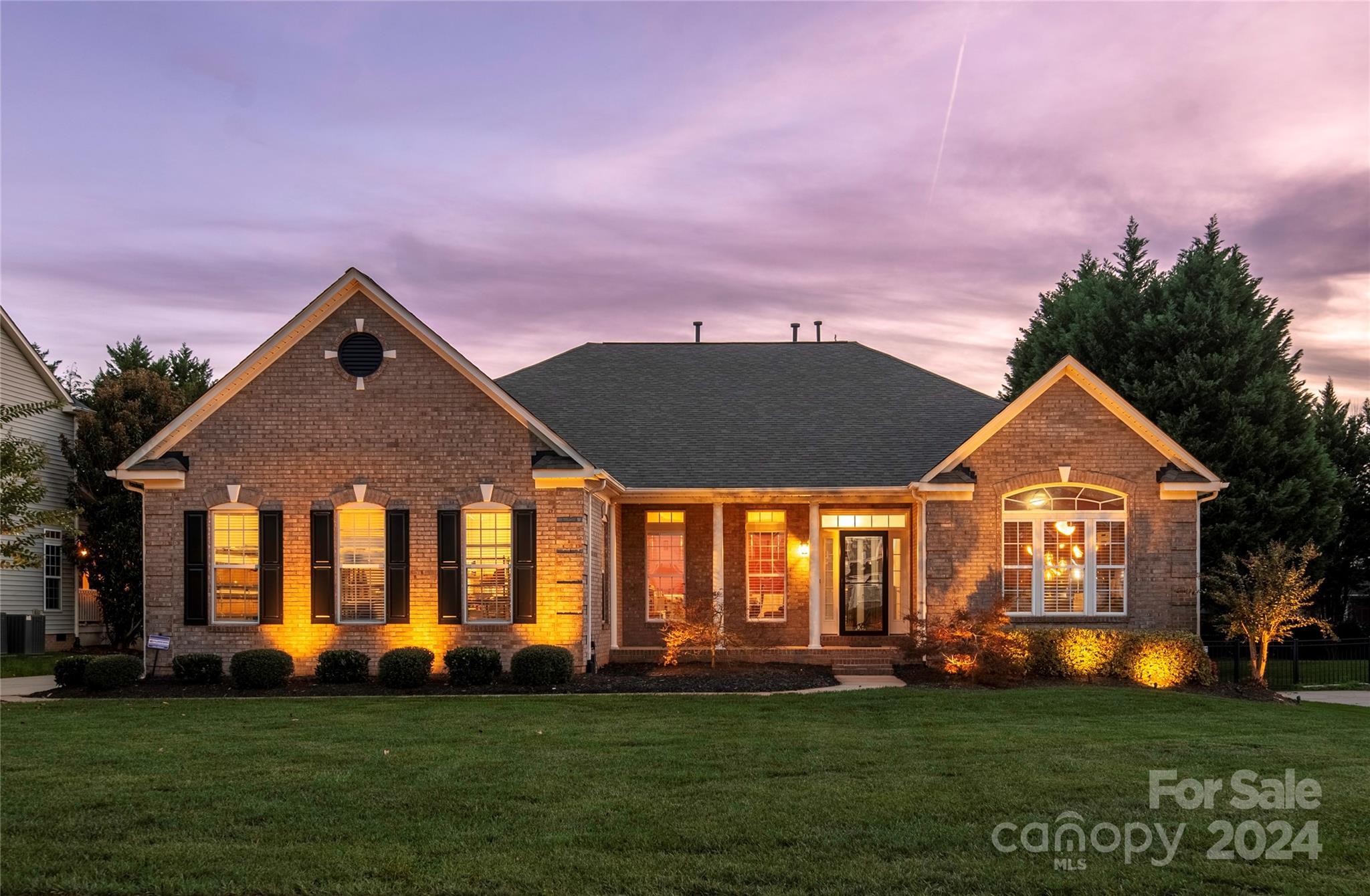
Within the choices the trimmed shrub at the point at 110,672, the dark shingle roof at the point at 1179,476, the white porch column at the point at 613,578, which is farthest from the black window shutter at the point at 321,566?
the dark shingle roof at the point at 1179,476

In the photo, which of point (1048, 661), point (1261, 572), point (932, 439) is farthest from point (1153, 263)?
point (1048, 661)

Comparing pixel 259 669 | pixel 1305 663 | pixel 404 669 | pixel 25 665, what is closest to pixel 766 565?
pixel 404 669

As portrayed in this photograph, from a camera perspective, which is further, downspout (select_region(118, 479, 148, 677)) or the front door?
the front door

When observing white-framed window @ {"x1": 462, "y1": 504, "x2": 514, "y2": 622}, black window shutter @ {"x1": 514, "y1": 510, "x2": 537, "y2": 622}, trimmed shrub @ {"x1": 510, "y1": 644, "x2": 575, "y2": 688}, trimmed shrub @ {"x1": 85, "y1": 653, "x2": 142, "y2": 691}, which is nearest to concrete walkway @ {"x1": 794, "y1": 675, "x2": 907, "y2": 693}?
trimmed shrub @ {"x1": 510, "y1": 644, "x2": 575, "y2": 688}

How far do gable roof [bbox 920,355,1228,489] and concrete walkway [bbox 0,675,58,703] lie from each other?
50.1ft

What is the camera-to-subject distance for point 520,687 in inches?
715

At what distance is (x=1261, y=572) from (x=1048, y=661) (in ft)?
13.3

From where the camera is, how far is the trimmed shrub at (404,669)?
1819 cm

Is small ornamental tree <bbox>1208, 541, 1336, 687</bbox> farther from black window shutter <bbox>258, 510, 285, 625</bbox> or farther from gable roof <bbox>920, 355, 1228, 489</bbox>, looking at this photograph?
black window shutter <bbox>258, 510, 285, 625</bbox>

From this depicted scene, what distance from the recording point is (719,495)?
21688 millimetres

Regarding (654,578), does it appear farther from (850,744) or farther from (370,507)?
(850,744)

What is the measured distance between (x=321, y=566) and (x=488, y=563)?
2810 millimetres

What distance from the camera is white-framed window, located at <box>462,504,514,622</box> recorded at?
1941 cm

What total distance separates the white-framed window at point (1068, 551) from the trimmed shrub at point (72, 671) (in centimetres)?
1574
